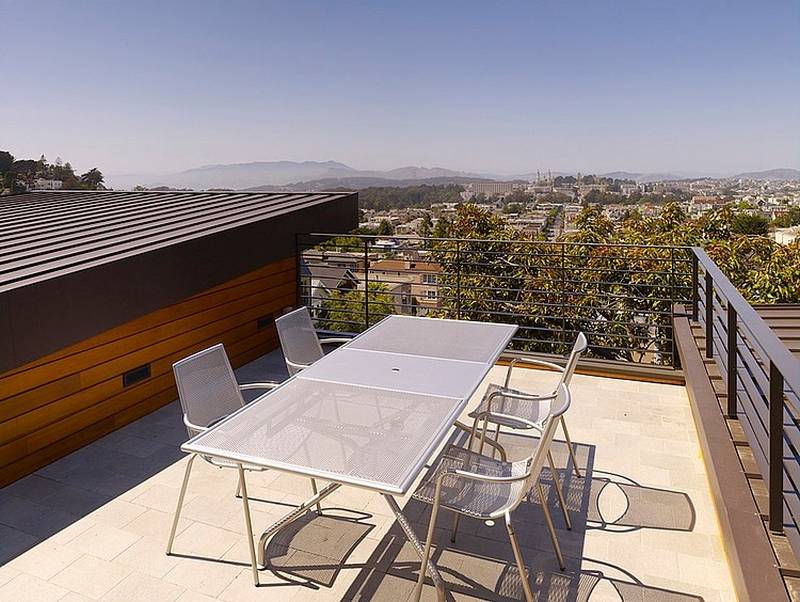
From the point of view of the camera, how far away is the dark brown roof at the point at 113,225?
354 cm

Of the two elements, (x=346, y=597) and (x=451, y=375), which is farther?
(x=451, y=375)

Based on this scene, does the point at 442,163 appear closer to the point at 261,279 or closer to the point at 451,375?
the point at 261,279

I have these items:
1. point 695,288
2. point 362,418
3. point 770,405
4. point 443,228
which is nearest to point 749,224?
point 443,228

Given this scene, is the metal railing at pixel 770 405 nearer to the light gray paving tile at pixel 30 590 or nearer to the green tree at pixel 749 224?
the light gray paving tile at pixel 30 590

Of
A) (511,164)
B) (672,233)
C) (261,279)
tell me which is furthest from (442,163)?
(261,279)

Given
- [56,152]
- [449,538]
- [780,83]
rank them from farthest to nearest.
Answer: [56,152]
[780,83]
[449,538]

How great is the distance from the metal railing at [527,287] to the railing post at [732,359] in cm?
181

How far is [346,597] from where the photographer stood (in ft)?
7.75

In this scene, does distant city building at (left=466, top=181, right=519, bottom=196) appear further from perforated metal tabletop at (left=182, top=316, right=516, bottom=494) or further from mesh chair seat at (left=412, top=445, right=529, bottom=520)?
mesh chair seat at (left=412, top=445, right=529, bottom=520)

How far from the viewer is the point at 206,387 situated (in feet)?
9.42

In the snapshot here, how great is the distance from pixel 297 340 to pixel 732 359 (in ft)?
8.45

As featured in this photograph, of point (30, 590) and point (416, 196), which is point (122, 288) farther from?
point (416, 196)

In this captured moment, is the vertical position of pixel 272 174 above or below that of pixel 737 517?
above

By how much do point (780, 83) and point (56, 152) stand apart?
138 ft
